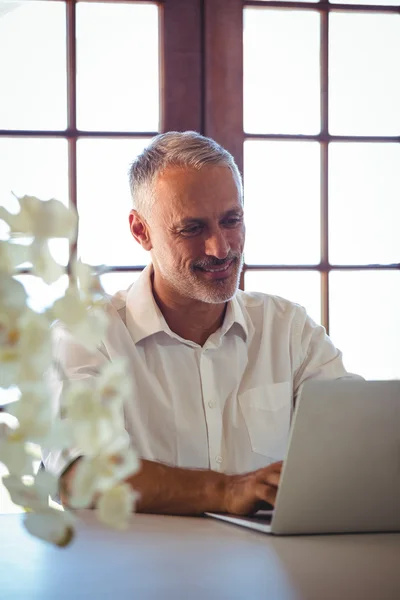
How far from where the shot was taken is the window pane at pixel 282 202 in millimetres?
2863

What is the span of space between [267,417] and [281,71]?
49.6 inches

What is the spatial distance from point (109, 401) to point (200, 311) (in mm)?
1744

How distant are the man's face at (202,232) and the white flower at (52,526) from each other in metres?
1.64

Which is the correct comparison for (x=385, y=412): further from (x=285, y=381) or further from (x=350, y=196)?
(x=350, y=196)

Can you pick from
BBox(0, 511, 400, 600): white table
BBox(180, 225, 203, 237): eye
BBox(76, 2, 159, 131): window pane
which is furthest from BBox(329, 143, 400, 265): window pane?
BBox(0, 511, 400, 600): white table

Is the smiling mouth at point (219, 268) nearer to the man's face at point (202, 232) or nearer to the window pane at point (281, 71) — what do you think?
the man's face at point (202, 232)

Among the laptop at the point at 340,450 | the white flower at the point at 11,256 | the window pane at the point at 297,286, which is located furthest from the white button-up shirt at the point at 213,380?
the white flower at the point at 11,256

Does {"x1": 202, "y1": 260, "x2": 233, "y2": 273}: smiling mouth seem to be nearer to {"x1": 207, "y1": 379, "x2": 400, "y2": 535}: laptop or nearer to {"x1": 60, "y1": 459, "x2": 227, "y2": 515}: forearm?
{"x1": 60, "y1": 459, "x2": 227, "y2": 515}: forearm

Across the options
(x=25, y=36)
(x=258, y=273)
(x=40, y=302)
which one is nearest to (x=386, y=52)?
(x=258, y=273)

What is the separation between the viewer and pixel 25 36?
267cm

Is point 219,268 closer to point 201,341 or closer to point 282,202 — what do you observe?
point 201,341

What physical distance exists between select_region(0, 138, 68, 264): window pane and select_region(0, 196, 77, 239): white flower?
207 centimetres

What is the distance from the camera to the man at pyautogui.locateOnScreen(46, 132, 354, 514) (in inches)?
87.7

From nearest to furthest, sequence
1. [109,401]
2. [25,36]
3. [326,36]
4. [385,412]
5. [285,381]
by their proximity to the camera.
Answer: [109,401], [385,412], [285,381], [25,36], [326,36]
